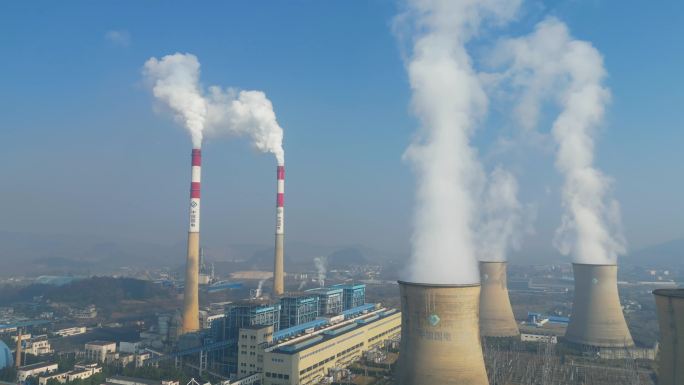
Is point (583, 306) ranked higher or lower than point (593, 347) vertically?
higher

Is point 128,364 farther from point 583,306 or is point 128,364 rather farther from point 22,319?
point 22,319

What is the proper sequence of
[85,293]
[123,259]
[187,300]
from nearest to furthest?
[187,300] → [85,293] → [123,259]

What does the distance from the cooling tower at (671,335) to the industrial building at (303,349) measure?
10.4m

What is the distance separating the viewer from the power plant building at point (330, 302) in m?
27.5

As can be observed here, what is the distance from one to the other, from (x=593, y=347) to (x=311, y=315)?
12.6 meters

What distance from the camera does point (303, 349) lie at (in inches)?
696

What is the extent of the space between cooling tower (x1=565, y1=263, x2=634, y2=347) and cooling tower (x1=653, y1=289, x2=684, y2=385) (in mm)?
7542

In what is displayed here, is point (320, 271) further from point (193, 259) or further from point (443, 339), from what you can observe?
point (443, 339)

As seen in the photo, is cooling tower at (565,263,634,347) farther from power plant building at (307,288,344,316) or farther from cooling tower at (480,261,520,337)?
power plant building at (307,288,344,316)

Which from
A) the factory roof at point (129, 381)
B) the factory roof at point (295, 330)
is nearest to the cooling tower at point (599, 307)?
the factory roof at point (295, 330)

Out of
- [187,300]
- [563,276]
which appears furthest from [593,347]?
[563,276]

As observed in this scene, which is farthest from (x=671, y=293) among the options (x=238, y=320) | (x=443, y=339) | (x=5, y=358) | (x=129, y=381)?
(x=5, y=358)

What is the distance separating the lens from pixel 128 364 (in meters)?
21.2

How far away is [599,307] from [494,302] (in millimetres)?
4438
